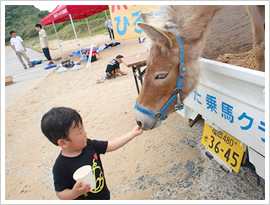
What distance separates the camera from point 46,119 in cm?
124

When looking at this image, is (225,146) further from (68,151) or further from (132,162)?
(68,151)

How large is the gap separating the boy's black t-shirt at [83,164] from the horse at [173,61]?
1.66ft

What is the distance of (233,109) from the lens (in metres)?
1.34

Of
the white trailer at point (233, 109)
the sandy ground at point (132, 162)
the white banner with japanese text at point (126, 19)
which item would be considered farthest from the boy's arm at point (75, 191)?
the white banner with japanese text at point (126, 19)

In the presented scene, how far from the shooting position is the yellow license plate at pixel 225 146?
1591 mm

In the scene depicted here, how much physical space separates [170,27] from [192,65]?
0.40 metres

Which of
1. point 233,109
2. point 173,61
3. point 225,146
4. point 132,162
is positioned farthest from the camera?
point 132,162

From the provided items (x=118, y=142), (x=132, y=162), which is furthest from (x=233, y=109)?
(x=132, y=162)

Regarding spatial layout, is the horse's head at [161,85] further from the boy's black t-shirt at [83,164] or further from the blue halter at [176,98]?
the boy's black t-shirt at [83,164]

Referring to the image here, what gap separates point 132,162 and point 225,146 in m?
1.41

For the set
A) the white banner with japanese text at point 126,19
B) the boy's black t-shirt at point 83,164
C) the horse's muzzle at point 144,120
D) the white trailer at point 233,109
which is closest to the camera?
the white trailer at point 233,109

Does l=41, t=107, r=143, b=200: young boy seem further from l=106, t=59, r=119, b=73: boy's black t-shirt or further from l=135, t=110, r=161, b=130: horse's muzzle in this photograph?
l=106, t=59, r=119, b=73: boy's black t-shirt

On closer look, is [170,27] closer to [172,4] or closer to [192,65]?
[172,4]

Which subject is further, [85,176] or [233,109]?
[233,109]
